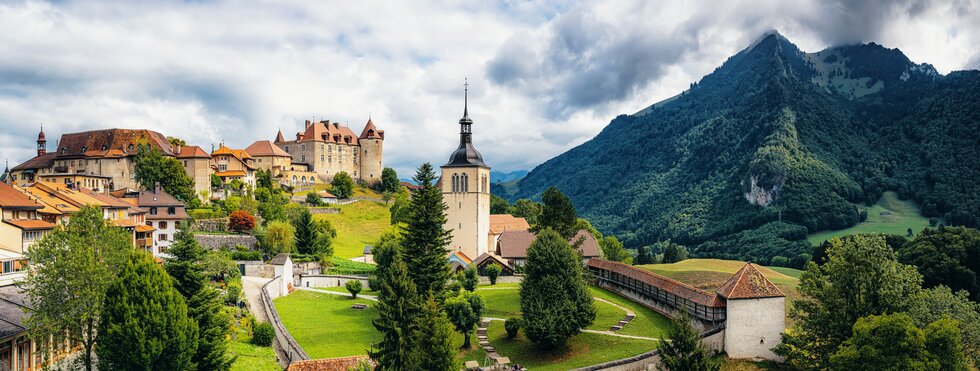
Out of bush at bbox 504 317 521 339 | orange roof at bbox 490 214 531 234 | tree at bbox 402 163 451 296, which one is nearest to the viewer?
bush at bbox 504 317 521 339

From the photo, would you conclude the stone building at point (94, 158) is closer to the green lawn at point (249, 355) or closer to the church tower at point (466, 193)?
the church tower at point (466, 193)

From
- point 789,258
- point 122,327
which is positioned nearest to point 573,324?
point 122,327

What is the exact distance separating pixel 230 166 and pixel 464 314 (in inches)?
2306

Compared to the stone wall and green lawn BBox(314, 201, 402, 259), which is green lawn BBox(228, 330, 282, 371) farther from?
green lawn BBox(314, 201, 402, 259)

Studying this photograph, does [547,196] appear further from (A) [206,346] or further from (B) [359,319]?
(A) [206,346]

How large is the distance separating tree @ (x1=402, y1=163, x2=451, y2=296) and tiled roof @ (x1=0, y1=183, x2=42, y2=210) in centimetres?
2329

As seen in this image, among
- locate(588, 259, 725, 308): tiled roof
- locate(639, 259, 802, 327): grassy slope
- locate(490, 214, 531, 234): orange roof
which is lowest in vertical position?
locate(639, 259, 802, 327): grassy slope

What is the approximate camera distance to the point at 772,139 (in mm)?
181625

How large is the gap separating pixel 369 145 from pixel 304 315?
65.5m

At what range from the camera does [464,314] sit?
39.1m

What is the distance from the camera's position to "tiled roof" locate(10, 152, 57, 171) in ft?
246

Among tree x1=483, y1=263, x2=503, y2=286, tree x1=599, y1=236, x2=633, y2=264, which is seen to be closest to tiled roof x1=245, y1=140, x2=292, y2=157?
tree x1=599, y1=236, x2=633, y2=264

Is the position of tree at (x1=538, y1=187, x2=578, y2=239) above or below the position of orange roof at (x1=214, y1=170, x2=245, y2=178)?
below

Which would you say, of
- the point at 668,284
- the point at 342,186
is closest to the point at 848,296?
the point at 668,284
